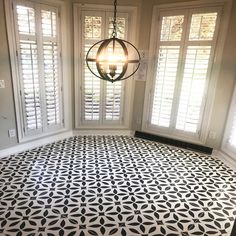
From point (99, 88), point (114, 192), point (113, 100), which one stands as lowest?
point (114, 192)

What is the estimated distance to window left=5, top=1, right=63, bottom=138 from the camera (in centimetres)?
327

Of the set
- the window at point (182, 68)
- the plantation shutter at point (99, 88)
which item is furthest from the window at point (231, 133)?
the plantation shutter at point (99, 88)

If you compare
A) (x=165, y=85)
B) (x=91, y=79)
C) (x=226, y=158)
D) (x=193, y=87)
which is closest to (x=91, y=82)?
(x=91, y=79)

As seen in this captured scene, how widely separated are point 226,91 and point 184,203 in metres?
Result: 2.06

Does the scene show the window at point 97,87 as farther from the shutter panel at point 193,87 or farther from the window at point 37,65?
the shutter panel at point 193,87

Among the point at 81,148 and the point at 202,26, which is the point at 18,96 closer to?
the point at 81,148

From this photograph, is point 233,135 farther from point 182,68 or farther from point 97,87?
point 97,87

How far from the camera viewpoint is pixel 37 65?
3.53 meters

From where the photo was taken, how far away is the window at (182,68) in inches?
139

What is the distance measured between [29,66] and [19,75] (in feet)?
0.72

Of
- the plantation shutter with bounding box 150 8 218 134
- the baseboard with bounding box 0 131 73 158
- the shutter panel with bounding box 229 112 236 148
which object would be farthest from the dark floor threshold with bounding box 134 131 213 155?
the baseboard with bounding box 0 131 73 158

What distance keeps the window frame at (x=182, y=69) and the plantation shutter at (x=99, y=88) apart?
0.55 meters

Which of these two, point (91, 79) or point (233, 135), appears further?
point (91, 79)

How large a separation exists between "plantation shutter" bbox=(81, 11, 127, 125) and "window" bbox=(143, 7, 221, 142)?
0.64m
